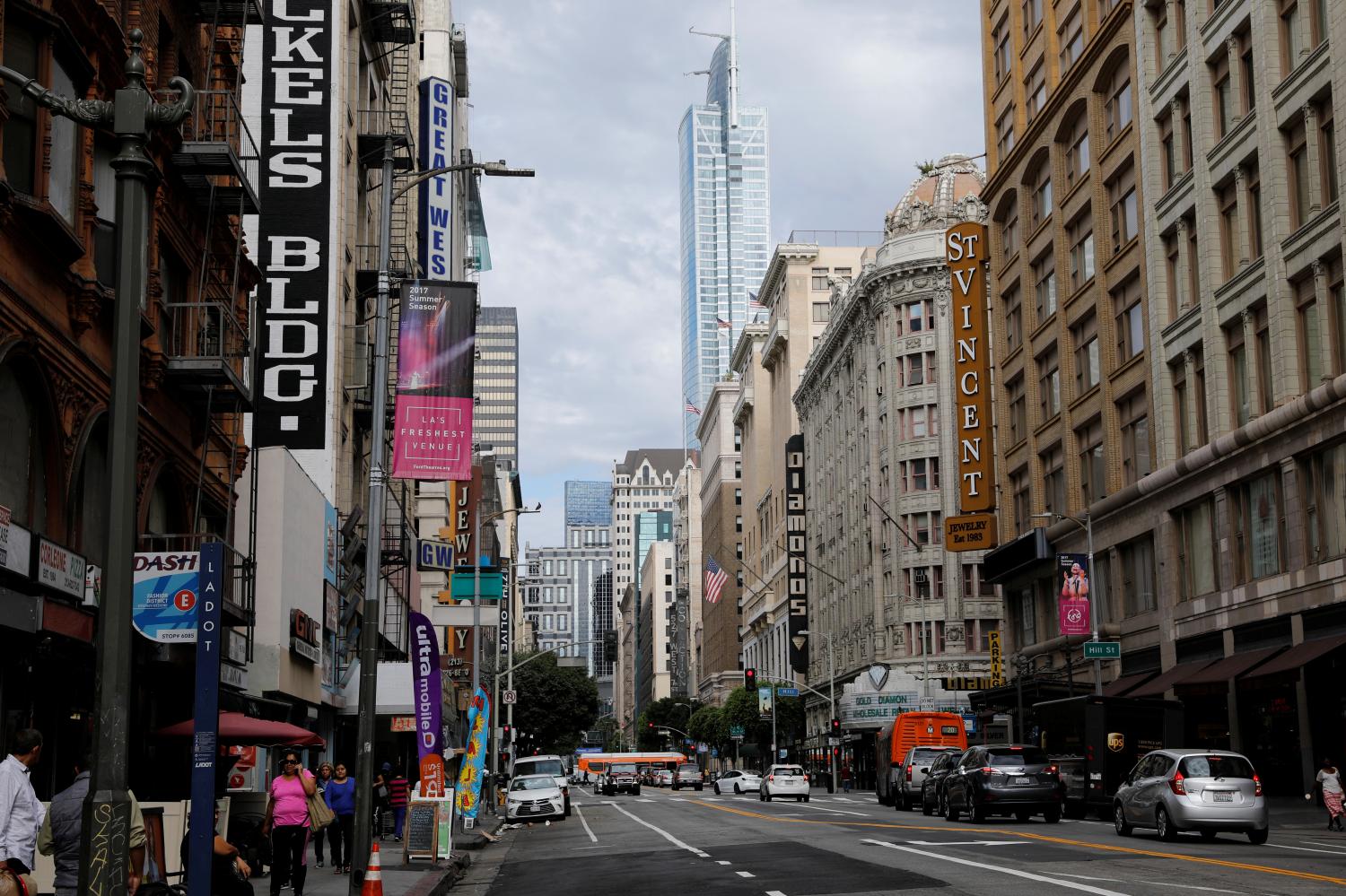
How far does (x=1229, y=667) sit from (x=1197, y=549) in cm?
593

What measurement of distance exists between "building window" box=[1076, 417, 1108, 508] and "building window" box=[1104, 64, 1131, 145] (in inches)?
408

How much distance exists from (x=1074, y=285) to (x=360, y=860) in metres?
45.3

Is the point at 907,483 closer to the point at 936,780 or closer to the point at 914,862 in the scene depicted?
the point at 936,780

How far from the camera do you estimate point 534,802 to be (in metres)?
50.7

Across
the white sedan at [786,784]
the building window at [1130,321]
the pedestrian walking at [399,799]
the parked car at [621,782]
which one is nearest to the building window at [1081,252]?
the building window at [1130,321]

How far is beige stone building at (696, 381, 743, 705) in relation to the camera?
161625 millimetres

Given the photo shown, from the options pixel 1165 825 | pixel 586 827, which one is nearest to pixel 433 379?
pixel 1165 825

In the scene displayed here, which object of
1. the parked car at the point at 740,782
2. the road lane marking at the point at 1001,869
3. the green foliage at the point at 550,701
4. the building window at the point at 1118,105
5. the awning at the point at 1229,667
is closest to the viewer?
the road lane marking at the point at 1001,869

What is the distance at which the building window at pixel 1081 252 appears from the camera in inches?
2251

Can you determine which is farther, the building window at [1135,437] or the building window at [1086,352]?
the building window at [1086,352]

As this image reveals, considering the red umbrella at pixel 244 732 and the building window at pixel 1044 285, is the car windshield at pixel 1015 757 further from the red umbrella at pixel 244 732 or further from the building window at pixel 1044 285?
the building window at pixel 1044 285

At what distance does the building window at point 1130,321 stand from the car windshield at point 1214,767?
27.0 m

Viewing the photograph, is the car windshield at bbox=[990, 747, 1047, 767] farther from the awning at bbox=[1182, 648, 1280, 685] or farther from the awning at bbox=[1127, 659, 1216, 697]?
the awning at bbox=[1127, 659, 1216, 697]

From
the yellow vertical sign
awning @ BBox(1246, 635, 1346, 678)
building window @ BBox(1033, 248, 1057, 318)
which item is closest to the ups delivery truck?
awning @ BBox(1246, 635, 1346, 678)
